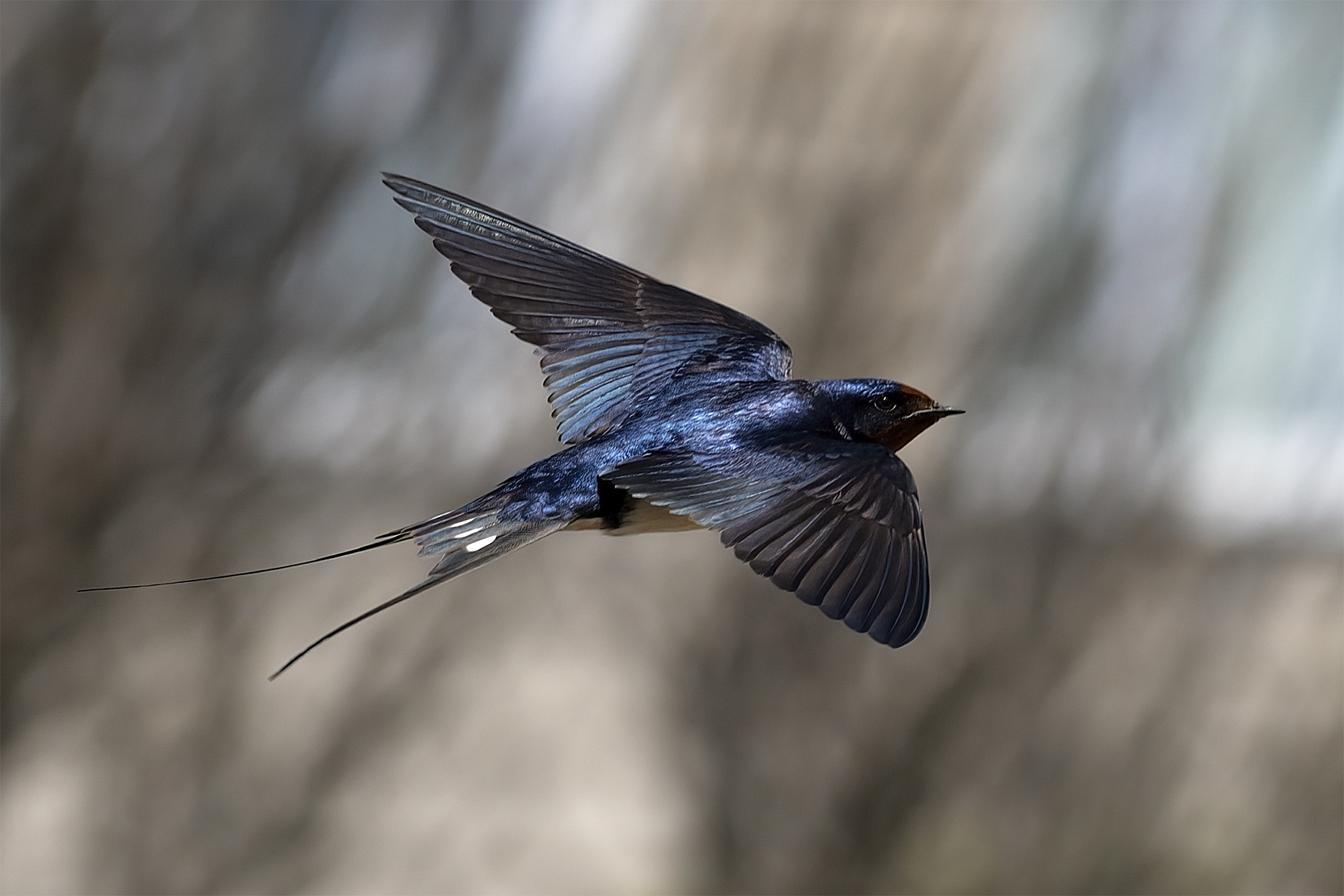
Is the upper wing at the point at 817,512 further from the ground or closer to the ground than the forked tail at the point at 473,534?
closer to the ground

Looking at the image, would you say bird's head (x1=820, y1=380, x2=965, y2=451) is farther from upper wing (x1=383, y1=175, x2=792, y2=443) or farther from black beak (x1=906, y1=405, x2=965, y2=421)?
upper wing (x1=383, y1=175, x2=792, y2=443)

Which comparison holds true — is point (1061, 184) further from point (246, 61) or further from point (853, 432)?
point (853, 432)

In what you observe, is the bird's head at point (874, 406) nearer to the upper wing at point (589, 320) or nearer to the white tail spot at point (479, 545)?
the upper wing at point (589, 320)

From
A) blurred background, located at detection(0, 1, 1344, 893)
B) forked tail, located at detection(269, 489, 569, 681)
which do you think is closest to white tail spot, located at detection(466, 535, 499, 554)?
forked tail, located at detection(269, 489, 569, 681)

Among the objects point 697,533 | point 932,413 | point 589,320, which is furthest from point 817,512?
point 697,533

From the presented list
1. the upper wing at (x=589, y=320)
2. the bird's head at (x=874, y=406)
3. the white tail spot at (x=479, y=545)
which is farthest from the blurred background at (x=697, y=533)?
the white tail spot at (x=479, y=545)

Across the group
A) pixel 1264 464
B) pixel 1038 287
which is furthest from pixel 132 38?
pixel 1264 464
